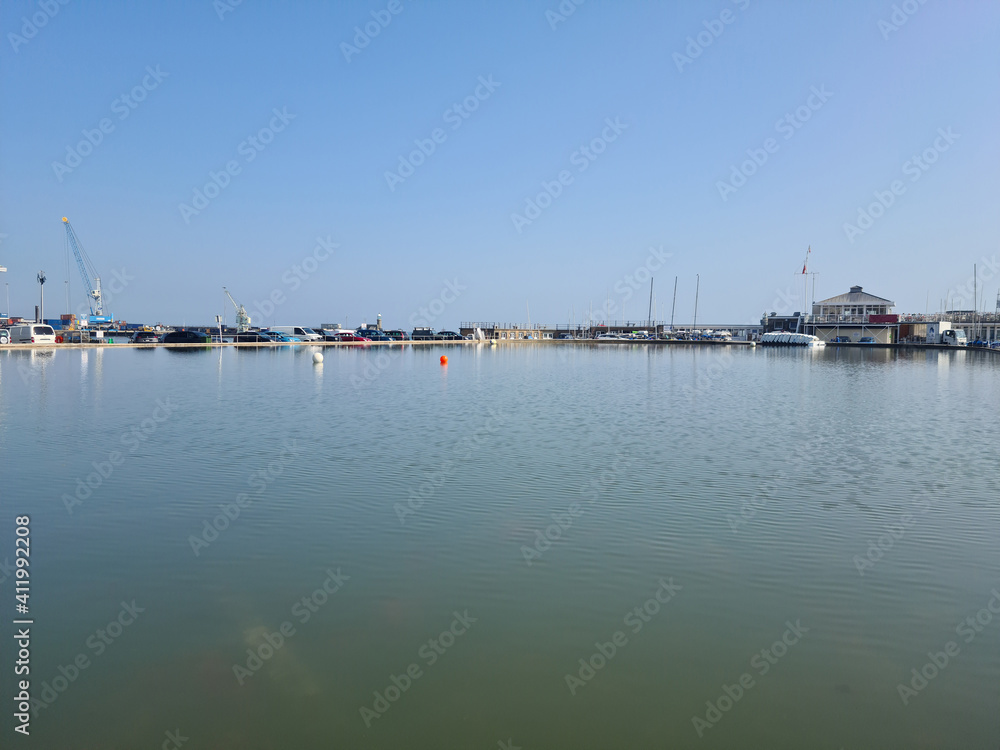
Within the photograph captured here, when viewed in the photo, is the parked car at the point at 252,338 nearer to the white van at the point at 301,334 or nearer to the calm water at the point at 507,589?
the white van at the point at 301,334

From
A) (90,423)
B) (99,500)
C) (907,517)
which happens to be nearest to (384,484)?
(99,500)

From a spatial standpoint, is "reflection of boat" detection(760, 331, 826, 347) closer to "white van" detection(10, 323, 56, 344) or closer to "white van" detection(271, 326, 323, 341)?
"white van" detection(271, 326, 323, 341)

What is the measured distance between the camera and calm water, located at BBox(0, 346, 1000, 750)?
566 cm

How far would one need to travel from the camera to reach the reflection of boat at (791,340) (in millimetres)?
108188

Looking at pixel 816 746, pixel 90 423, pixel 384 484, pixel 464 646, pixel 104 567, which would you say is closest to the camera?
pixel 816 746

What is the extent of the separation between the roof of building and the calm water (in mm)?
115114

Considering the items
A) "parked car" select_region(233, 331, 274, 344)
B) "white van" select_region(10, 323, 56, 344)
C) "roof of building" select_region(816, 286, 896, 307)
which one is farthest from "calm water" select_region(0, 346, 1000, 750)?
"roof of building" select_region(816, 286, 896, 307)

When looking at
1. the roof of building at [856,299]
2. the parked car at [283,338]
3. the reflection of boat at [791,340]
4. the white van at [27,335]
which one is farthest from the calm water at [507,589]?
the roof of building at [856,299]

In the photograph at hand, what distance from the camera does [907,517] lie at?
11352 mm

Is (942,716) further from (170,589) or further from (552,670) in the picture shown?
(170,589)

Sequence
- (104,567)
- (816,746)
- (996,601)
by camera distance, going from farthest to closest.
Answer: (104,567) → (996,601) → (816,746)

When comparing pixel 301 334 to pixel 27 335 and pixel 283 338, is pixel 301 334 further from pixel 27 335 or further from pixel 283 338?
pixel 27 335

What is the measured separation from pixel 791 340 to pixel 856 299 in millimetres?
19888

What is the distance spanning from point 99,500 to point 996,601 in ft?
44.5
